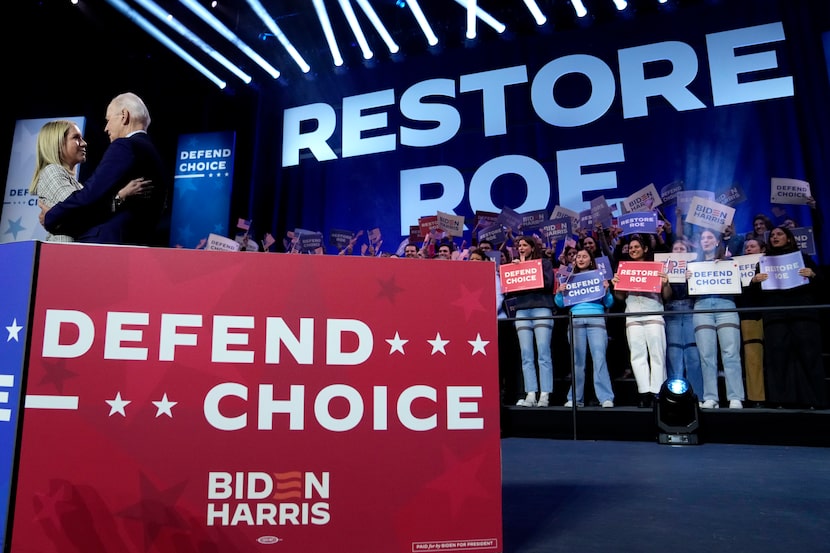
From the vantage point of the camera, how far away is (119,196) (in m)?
2.17

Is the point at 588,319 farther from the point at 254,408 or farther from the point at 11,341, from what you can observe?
the point at 11,341

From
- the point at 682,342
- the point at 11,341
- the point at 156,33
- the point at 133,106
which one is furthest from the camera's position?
the point at 156,33

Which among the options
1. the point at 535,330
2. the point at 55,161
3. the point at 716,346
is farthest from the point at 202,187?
the point at 55,161

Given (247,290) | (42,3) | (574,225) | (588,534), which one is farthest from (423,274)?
(42,3)

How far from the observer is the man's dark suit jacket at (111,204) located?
6.82 ft

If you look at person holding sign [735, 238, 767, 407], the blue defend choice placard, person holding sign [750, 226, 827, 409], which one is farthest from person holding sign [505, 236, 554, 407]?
the blue defend choice placard

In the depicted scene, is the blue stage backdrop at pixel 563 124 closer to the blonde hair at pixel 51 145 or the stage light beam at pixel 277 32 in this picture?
the stage light beam at pixel 277 32

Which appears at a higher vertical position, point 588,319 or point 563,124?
point 563,124

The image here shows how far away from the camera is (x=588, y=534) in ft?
6.63

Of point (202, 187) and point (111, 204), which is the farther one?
point (202, 187)

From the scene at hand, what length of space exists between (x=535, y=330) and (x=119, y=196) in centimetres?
412

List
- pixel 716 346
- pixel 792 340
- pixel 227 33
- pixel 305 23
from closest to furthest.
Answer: pixel 792 340 → pixel 716 346 → pixel 227 33 → pixel 305 23

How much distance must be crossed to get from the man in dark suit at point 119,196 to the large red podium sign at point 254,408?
0.54m

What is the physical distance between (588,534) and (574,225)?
17.4ft
